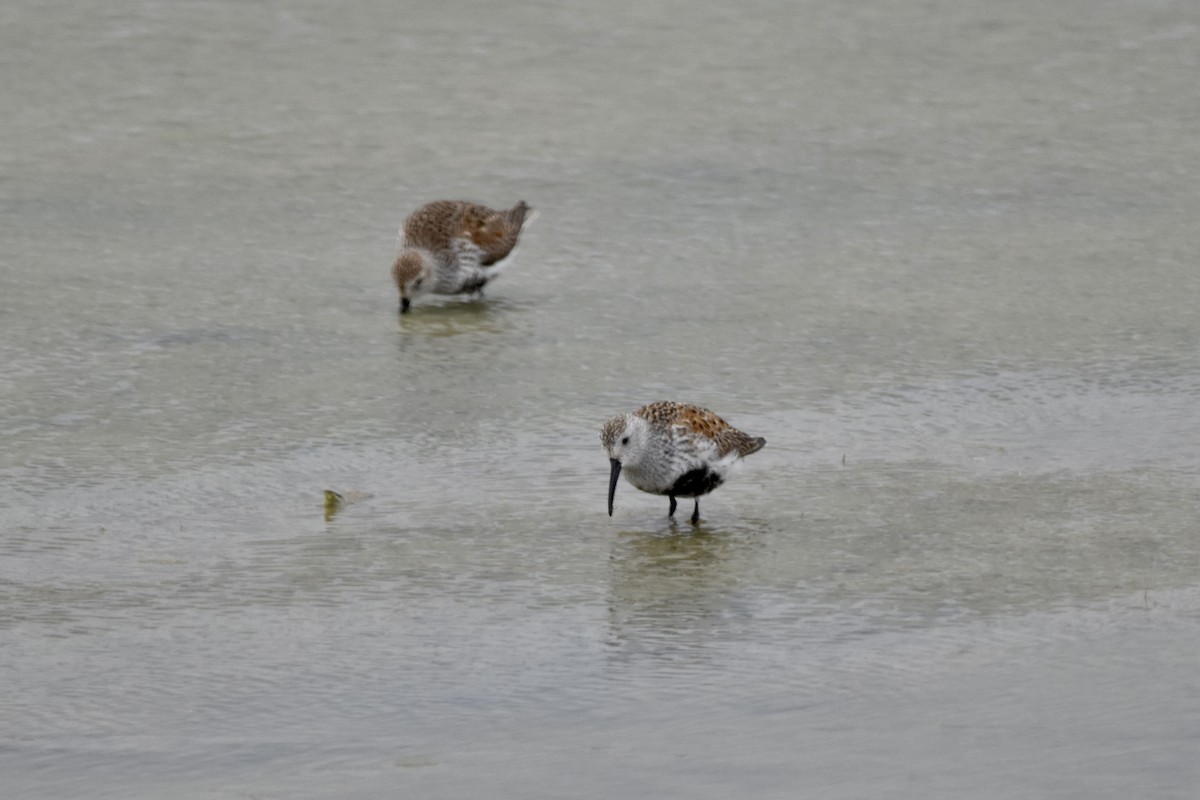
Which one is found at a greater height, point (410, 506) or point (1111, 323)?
point (1111, 323)

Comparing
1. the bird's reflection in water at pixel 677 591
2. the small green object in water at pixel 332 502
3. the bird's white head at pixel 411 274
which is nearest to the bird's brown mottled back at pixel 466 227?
the bird's white head at pixel 411 274

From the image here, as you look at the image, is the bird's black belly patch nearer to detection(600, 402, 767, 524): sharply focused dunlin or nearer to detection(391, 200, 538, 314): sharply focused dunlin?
detection(600, 402, 767, 524): sharply focused dunlin

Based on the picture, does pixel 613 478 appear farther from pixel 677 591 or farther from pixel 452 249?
pixel 452 249

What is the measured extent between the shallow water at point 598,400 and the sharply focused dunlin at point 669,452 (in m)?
0.21

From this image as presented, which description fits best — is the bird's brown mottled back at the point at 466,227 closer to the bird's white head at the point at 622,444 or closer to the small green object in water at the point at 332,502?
the small green object in water at the point at 332,502

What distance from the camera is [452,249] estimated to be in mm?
10781

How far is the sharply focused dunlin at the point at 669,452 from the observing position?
7391 mm

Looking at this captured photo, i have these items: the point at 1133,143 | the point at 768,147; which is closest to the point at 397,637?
the point at 768,147

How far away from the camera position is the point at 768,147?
1324 centimetres

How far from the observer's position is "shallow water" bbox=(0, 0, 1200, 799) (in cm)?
568

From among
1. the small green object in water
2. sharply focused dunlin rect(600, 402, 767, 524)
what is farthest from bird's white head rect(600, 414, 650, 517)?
the small green object in water

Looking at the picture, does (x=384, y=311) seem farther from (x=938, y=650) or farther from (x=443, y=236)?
(x=938, y=650)

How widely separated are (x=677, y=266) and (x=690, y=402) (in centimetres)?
235

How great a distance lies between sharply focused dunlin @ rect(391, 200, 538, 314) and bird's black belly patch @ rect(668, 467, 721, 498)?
3427mm
